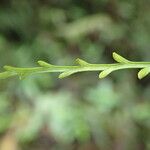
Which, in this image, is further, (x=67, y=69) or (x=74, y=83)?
(x=74, y=83)

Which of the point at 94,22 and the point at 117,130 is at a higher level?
the point at 94,22

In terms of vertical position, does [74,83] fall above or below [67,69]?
above

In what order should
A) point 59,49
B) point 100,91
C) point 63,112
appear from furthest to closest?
point 59,49, point 100,91, point 63,112

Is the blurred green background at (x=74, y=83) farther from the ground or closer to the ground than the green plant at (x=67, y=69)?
farther from the ground

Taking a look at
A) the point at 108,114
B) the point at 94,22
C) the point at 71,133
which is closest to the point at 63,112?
the point at 71,133

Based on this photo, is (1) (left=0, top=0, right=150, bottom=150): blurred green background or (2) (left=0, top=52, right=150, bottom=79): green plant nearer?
(2) (left=0, top=52, right=150, bottom=79): green plant

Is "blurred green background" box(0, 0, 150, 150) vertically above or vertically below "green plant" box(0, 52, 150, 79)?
above

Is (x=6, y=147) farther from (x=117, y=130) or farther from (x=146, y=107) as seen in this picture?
(x=146, y=107)

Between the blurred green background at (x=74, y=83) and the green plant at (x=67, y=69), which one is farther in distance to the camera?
the blurred green background at (x=74, y=83)
